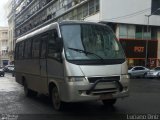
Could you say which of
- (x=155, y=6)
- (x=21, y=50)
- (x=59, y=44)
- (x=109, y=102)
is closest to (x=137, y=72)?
(x=155, y=6)

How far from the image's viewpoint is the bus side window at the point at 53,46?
1073 centimetres

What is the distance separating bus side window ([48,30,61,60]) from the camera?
10.7m

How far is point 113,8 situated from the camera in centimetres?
4422

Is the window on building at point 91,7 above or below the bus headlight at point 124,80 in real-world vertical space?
above

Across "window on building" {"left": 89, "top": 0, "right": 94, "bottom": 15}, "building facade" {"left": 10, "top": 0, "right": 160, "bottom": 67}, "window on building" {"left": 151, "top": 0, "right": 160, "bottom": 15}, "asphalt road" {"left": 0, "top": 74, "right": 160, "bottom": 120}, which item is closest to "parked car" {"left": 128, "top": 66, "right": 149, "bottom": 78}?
"building facade" {"left": 10, "top": 0, "right": 160, "bottom": 67}

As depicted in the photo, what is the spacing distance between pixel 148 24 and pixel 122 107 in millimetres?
37163

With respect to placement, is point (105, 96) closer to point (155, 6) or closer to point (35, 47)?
point (35, 47)

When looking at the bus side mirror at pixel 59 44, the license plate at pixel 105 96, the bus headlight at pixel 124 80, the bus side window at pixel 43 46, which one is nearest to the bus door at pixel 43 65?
the bus side window at pixel 43 46

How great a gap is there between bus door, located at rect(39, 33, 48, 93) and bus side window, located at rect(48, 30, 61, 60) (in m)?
0.52

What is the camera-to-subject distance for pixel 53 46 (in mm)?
11039

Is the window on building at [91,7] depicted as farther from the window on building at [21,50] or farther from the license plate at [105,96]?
the license plate at [105,96]

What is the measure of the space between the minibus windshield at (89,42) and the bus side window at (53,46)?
1.24 ft

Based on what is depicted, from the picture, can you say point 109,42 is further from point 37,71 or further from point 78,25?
point 37,71

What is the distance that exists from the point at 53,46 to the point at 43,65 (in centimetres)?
132
